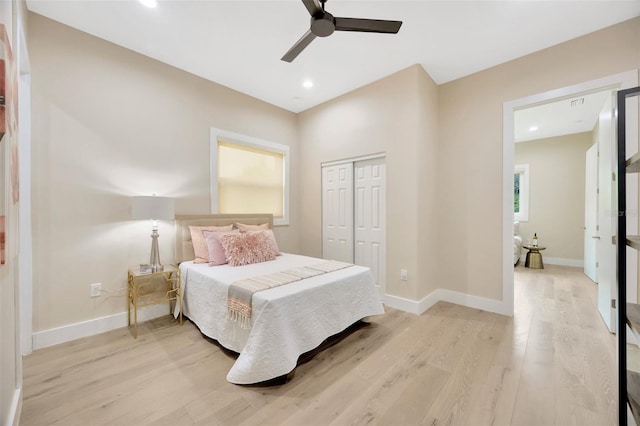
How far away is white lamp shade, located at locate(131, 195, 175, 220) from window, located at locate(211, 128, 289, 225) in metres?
0.83

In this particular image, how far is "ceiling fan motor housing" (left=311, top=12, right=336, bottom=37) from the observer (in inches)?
74.1

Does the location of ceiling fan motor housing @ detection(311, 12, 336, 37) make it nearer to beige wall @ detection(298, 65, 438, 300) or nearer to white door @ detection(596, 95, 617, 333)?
beige wall @ detection(298, 65, 438, 300)

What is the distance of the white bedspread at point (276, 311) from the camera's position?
1794 millimetres

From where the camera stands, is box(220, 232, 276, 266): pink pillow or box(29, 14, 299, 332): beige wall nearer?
box(29, 14, 299, 332): beige wall

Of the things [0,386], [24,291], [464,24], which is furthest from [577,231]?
[24,291]

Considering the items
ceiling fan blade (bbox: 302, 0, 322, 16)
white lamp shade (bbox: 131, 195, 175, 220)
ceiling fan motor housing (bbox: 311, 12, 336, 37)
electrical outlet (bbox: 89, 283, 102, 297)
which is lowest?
electrical outlet (bbox: 89, 283, 102, 297)

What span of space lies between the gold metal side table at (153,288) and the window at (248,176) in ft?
3.23

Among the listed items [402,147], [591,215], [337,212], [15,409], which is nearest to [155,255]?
[15,409]

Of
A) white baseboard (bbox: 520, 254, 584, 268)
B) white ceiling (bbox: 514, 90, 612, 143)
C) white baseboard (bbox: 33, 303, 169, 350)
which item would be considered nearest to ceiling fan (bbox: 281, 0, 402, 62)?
white ceiling (bbox: 514, 90, 612, 143)

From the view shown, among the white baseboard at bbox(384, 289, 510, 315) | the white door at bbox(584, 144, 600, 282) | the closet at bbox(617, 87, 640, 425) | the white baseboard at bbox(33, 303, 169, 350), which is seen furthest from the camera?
the white door at bbox(584, 144, 600, 282)

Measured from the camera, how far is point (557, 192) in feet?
18.5

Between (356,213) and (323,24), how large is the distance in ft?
7.79

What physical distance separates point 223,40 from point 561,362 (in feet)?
13.5

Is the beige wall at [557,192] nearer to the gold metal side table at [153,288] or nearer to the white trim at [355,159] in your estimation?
the white trim at [355,159]
